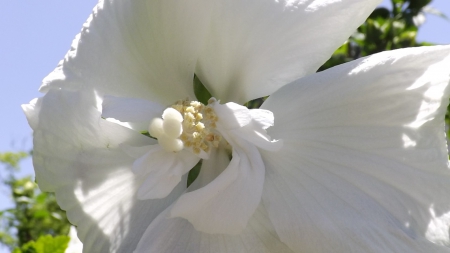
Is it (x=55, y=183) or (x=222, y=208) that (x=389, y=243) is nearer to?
(x=222, y=208)

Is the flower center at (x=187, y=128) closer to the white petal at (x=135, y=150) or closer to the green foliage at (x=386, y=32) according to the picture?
the white petal at (x=135, y=150)

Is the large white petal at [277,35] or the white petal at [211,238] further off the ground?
the large white petal at [277,35]

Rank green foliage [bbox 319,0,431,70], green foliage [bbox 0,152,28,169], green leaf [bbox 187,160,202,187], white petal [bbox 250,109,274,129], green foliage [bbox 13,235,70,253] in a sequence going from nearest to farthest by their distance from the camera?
white petal [bbox 250,109,274,129] < green leaf [bbox 187,160,202,187] < green foliage [bbox 13,235,70,253] < green foliage [bbox 319,0,431,70] < green foliage [bbox 0,152,28,169]

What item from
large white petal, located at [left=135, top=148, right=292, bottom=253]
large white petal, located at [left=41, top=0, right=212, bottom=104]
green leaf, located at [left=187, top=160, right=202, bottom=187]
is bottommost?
large white petal, located at [left=135, top=148, right=292, bottom=253]

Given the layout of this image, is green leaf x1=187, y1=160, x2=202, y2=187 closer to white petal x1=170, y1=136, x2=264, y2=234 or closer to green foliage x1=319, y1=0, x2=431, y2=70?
white petal x1=170, y1=136, x2=264, y2=234

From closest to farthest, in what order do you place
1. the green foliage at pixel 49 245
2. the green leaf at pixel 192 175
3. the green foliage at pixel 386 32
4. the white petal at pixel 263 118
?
1. the white petal at pixel 263 118
2. the green leaf at pixel 192 175
3. the green foliage at pixel 49 245
4. the green foliage at pixel 386 32

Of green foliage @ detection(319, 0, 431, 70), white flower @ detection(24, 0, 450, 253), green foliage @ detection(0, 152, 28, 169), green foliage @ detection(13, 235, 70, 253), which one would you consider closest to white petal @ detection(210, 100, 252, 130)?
white flower @ detection(24, 0, 450, 253)

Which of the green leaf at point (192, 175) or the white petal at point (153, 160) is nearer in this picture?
the white petal at point (153, 160)

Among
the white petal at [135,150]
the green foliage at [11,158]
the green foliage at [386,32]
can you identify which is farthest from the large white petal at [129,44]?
the green foliage at [11,158]

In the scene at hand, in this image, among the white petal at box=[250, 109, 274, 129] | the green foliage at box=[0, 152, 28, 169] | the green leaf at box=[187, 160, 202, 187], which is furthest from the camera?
the green foliage at box=[0, 152, 28, 169]
